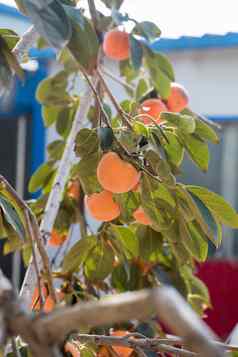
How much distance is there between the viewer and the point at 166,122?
3.17 ft

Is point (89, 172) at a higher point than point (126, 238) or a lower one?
higher

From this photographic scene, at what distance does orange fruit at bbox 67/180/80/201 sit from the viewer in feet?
4.21

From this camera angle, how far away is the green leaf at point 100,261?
43.4 inches

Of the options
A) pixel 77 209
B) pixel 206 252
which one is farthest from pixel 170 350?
pixel 77 209

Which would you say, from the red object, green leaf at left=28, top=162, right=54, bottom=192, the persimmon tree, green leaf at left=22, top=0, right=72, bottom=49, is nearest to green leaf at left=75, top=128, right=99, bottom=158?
the persimmon tree

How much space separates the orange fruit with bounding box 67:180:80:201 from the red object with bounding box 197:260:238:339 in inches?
77.6

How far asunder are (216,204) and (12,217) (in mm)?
287

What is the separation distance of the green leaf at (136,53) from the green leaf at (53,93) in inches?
13.6

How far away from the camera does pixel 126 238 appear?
43.9 inches

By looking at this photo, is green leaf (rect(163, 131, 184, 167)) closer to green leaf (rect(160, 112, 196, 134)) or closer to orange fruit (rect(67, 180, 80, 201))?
green leaf (rect(160, 112, 196, 134))

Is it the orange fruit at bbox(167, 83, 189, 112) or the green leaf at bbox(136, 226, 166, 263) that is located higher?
the orange fruit at bbox(167, 83, 189, 112)

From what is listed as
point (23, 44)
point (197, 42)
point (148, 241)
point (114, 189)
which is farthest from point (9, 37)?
point (197, 42)

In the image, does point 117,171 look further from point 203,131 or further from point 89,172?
point 203,131

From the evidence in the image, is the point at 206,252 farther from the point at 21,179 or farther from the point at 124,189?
the point at 21,179
